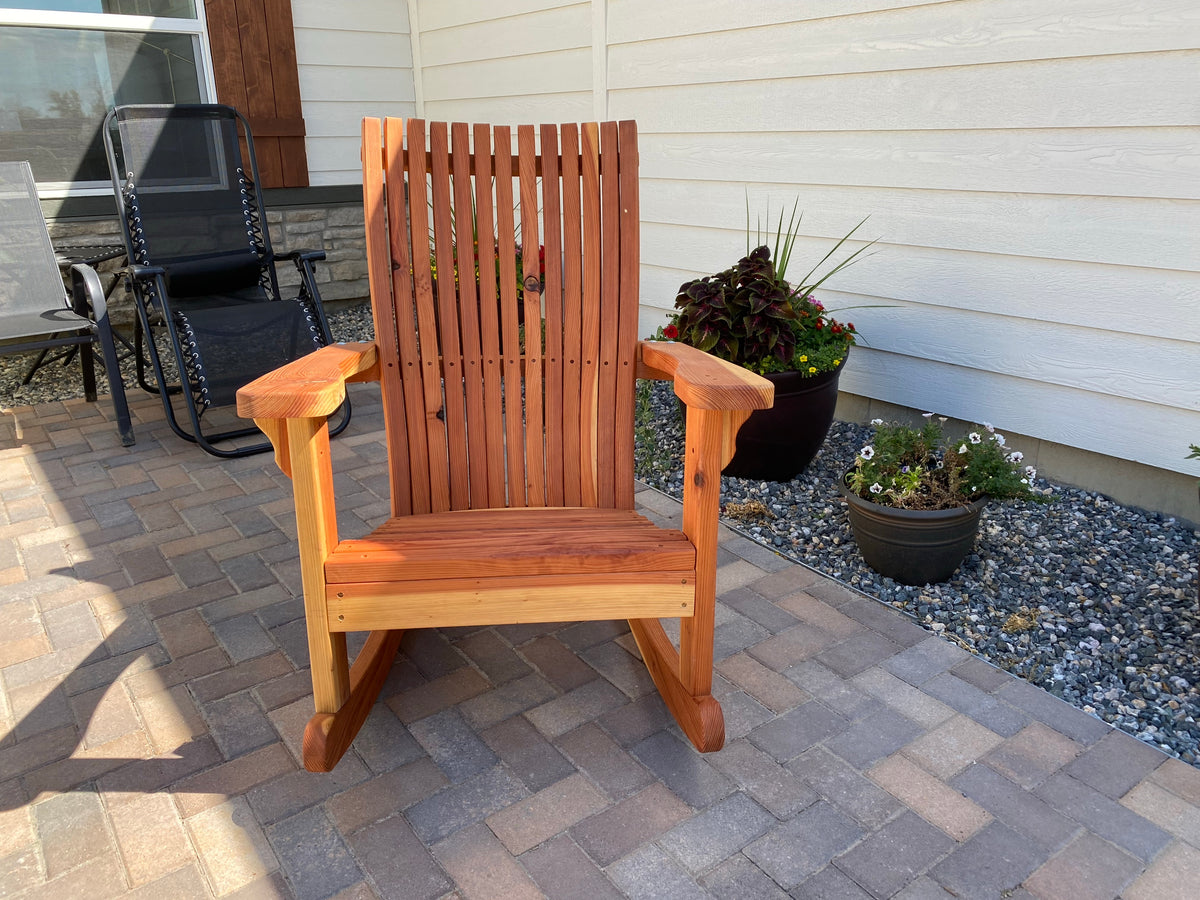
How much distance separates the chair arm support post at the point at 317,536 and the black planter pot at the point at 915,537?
1409 mm

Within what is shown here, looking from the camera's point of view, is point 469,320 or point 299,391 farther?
point 469,320

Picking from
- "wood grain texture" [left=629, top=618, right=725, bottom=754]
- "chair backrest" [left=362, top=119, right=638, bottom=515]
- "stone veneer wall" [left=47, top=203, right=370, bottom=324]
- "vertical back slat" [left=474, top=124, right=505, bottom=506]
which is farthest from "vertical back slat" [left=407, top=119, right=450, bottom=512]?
"stone veneer wall" [left=47, top=203, right=370, bottom=324]

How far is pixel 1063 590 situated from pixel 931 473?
45 centimetres

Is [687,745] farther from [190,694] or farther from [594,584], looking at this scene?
[190,694]

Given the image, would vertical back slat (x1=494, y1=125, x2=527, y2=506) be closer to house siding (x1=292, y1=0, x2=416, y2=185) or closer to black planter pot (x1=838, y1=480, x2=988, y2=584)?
black planter pot (x1=838, y1=480, x2=988, y2=584)

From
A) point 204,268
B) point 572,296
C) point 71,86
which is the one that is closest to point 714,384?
point 572,296

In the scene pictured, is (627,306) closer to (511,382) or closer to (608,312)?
(608,312)

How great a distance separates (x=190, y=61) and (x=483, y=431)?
389 cm

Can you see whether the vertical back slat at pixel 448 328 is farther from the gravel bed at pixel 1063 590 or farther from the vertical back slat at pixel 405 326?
the gravel bed at pixel 1063 590

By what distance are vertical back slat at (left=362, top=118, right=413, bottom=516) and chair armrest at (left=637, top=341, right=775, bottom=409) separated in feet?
2.01

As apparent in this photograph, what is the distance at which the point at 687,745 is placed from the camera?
72.1 inches

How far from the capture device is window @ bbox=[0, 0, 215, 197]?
14.3 ft

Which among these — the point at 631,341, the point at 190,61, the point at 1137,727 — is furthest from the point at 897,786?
the point at 190,61

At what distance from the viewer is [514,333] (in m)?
2.15
